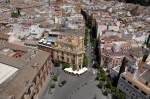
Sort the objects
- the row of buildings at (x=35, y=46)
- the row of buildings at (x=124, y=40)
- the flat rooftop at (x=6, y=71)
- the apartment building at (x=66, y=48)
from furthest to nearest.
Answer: the apartment building at (x=66, y=48) → the row of buildings at (x=124, y=40) → the flat rooftop at (x=6, y=71) → the row of buildings at (x=35, y=46)

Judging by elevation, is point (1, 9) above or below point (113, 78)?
above

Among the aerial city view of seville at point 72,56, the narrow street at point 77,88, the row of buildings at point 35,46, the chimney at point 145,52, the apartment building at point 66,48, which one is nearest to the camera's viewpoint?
the row of buildings at point 35,46

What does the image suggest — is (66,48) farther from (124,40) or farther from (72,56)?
(124,40)

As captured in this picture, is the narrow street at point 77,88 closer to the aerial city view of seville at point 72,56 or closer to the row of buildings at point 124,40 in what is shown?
the aerial city view of seville at point 72,56

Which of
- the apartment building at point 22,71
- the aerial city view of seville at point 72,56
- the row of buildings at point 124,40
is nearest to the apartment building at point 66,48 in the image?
the aerial city view of seville at point 72,56

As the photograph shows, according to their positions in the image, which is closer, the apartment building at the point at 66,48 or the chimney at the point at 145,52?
the chimney at the point at 145,52

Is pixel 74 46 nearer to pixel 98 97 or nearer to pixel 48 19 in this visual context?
pixel 98 97

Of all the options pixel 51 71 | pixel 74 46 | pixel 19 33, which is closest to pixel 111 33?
pixel 74 46
